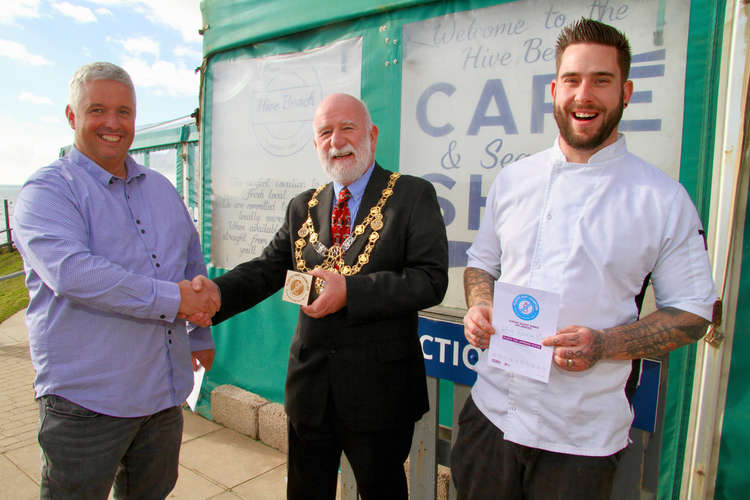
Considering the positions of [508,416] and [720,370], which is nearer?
[508,416]

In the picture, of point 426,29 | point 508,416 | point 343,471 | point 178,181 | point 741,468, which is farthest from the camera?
point 178,181

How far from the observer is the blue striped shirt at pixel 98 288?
1.59m

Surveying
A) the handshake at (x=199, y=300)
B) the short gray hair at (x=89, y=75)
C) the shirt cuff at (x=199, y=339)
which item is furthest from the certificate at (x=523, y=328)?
the short gray hair at (x=89, y=75)

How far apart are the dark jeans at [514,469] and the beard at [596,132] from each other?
917mm

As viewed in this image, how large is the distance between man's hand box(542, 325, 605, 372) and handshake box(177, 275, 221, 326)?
124 cm

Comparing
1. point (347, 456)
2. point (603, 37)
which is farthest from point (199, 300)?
point (603, 37)

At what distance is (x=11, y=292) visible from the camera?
11.6m

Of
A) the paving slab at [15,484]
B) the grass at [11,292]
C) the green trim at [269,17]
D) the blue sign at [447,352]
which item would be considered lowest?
the grass at [11,292]

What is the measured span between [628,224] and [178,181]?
8938 mm

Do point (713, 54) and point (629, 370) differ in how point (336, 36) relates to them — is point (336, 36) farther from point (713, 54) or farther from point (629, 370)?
point (629, 370)

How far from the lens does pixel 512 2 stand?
2424 millimetres

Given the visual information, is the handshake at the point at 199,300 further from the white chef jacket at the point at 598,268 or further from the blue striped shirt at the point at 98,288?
the white chef jacket at the point at 598,268

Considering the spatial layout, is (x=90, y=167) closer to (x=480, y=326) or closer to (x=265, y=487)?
(x=480, y=326)

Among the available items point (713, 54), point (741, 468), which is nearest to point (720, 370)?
point (741, 468)
